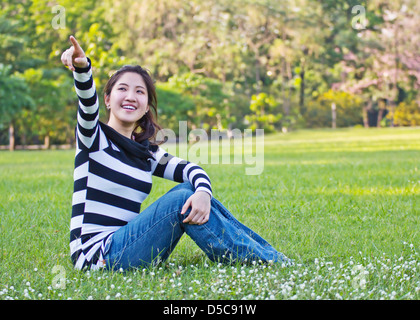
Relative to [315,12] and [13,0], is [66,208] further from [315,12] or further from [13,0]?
[315,12]

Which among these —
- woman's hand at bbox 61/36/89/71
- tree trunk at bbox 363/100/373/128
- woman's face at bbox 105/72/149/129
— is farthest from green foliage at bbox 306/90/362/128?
woman's hand at bbox 61/36/89/71

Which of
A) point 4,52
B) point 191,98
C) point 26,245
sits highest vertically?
point 4,52

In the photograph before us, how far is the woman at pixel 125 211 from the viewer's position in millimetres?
2230

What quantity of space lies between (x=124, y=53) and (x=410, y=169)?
20.5 m

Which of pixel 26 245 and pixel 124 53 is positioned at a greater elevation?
pixel 124 53

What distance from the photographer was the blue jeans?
2252mm

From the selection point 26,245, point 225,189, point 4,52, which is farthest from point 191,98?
point 26,245

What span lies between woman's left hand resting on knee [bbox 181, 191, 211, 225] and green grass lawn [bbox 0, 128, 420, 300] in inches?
→ 9.5

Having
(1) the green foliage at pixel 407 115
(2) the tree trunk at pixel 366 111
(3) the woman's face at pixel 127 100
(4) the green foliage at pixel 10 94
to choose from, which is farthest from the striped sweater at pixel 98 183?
(2) the tree trunk at pixel 366 111

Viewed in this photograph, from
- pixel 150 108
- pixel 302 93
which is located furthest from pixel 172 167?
pixel 302 93

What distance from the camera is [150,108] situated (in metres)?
2.69

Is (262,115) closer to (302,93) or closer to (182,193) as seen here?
(302,93)

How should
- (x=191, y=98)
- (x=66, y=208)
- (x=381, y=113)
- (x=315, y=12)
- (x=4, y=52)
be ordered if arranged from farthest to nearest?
1. (x=381, y=113)
2. (x=315, y=12)
3. (x=191, y=98)
4. (x=4, y=52)
5. (x=66, y=208)
